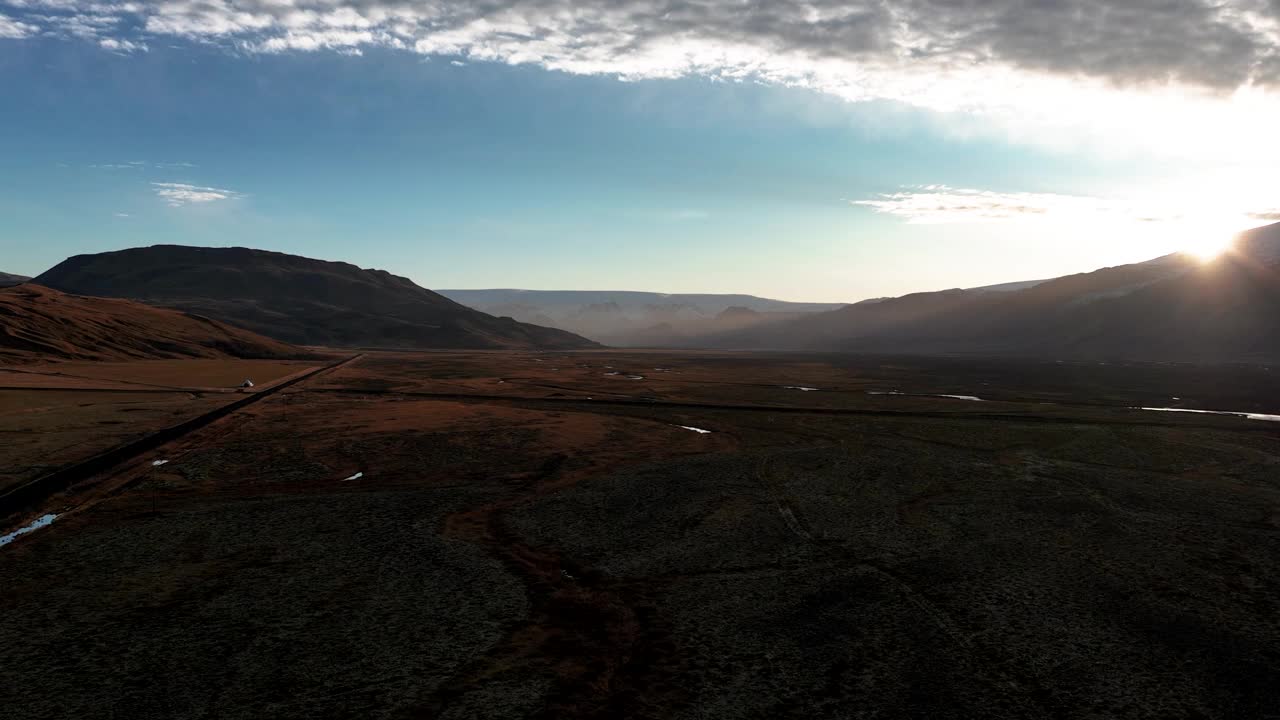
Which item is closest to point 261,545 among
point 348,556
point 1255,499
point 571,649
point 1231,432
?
point 348,556

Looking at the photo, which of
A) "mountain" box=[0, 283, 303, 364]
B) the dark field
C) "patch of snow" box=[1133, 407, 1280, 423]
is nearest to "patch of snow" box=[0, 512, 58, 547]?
the dark field

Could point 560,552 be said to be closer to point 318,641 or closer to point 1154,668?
point 318,641

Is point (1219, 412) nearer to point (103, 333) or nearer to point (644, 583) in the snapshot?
point (644, 583)

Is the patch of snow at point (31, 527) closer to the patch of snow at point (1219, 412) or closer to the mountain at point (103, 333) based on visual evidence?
the patch of snow at point (1219, 412)

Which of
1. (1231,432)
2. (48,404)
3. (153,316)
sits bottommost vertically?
(1231,432)

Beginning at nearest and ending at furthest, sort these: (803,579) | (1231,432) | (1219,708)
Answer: (1219,708), (803,579), (1231,432)

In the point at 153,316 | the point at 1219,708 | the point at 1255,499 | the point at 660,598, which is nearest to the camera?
the point at 1219,708

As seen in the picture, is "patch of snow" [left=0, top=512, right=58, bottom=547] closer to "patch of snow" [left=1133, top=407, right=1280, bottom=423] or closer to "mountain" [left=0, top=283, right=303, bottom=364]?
"patch of snow" [left=1133, top=407, right=1280, bottom=423]
